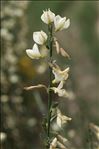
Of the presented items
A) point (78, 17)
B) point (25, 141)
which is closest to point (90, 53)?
point (78, 17)

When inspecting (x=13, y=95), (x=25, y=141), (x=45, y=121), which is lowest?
(x=25, y=141)

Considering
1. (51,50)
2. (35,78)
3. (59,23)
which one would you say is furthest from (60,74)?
(35,78)

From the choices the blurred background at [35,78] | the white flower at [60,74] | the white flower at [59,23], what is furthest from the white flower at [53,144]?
the blurred background at [35,78]

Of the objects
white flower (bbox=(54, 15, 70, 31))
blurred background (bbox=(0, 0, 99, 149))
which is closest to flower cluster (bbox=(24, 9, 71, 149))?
white flower (bbox=(54, 15, 70, 31))

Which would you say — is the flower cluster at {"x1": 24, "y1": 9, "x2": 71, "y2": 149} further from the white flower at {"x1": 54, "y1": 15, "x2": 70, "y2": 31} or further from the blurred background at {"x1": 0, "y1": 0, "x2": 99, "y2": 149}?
the blurred background at {"x1": 0, "y1": 0, "x2": 99, "y2": 149}

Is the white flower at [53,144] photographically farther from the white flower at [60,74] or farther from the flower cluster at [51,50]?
the white flower at [60,74]

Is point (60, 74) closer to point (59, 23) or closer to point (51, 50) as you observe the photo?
point (51, 50)

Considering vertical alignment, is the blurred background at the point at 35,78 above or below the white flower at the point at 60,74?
below

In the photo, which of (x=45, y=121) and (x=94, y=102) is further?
(x=94, y=102)

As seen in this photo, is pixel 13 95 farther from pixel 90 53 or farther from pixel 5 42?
pixel 90 53
